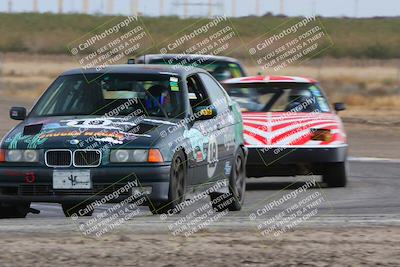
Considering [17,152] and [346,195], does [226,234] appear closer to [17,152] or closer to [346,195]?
[17,152]

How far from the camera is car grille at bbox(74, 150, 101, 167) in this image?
35.0 ft

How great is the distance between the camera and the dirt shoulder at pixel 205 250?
785 centimetres

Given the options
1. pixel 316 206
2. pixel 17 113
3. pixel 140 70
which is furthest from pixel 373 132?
pixel 17 113

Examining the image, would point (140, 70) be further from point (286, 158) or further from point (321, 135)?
point (321, 135)

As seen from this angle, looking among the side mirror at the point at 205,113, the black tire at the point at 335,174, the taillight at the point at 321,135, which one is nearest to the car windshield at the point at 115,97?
the side mirror at the point at 205,113

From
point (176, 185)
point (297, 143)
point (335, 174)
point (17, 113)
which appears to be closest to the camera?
point (176, 185)

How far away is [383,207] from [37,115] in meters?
3.74

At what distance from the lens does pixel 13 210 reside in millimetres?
11391

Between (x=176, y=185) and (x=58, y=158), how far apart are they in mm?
1031

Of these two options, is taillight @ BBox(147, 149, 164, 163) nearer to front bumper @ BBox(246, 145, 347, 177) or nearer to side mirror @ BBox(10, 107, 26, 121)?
side mirror @ BBox(10, 107, 26, 121)

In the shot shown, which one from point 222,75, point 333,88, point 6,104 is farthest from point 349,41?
point 222,75

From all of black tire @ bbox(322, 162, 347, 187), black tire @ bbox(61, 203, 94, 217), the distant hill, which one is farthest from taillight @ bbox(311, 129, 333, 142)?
the distant hill

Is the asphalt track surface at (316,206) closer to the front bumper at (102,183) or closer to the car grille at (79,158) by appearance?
the front bumper at (102,183)

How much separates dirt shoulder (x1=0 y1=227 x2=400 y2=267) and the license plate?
5.45 ft
